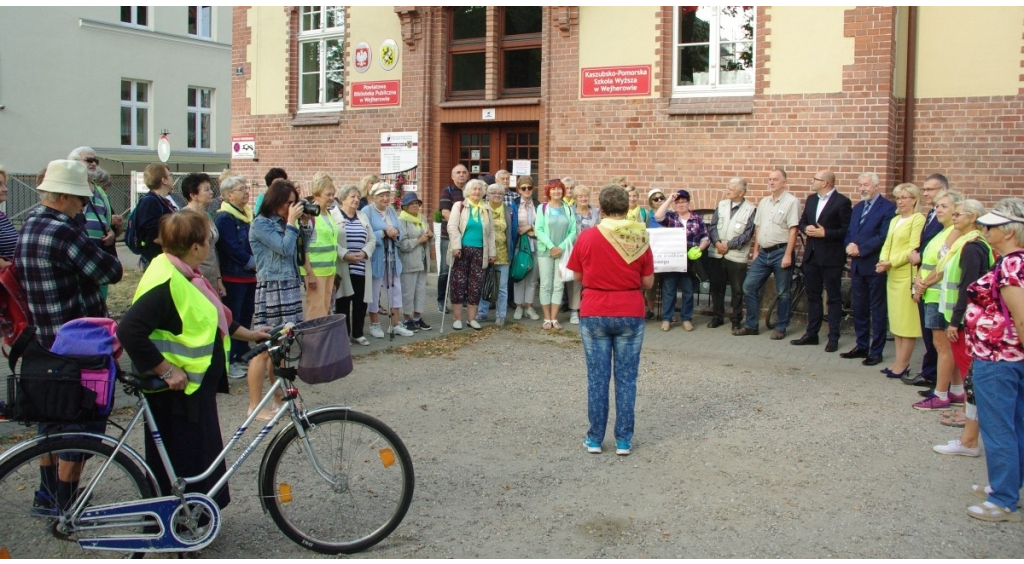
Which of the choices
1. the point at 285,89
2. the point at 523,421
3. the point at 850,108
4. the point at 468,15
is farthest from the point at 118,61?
the point at 523,421

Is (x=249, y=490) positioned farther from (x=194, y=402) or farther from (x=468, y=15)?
(x=468, y=15)

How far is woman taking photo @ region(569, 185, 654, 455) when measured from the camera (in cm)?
631

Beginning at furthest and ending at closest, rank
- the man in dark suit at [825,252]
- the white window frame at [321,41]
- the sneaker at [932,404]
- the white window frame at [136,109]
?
the white window frame at [136,109], the white window frame at [321,41], the man in dark suit at [825,252], the sneaker at [932,404]

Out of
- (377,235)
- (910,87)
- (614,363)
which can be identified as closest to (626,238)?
(614,363)

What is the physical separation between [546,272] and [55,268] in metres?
7.46

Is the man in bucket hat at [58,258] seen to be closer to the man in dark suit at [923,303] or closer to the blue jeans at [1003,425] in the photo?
the blue jeans at [1003,425]

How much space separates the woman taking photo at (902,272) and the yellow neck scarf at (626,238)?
3923 mm

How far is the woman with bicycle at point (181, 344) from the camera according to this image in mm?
4184

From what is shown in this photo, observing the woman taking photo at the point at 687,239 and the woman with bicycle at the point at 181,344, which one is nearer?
the woman with bicycle at the point at 181,344

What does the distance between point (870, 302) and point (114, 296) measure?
10.7 metres

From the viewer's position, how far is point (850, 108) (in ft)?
39.2

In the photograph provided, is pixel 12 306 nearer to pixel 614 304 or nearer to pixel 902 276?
pixel 614 304

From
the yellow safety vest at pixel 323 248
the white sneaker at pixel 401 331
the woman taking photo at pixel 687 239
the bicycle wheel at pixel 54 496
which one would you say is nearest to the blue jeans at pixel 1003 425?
the bicycle wheel at pixel 54 496

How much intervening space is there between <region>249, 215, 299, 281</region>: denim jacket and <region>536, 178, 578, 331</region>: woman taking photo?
16.5ft
